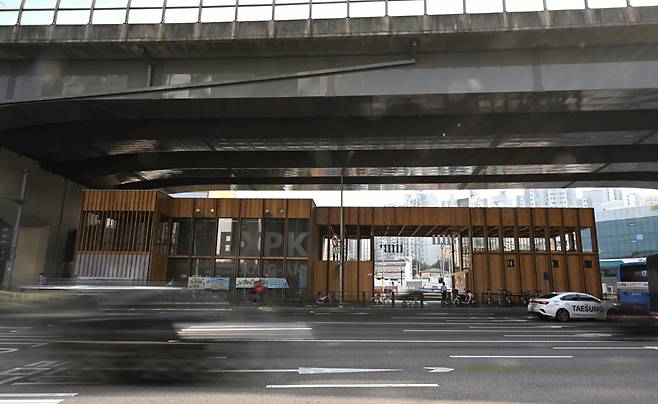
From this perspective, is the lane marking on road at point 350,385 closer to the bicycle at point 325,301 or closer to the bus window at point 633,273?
the bicycle at point 325,301

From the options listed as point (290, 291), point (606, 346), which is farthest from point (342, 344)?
point (290, 291)

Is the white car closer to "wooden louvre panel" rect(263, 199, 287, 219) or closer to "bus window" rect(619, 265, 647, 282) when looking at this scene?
"bus window" rect(619, 265, 647, 282)

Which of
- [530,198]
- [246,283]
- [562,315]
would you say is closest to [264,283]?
[246,283]

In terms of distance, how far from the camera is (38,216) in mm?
29281

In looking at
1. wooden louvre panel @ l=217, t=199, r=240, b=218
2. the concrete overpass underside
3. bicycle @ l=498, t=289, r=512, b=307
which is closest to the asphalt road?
the concrete overpass underside

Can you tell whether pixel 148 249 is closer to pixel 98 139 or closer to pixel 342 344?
pixel 98 139

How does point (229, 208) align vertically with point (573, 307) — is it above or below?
above

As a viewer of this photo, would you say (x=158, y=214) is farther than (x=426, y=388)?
Yes

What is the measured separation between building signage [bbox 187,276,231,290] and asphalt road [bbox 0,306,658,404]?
16545 millimetres

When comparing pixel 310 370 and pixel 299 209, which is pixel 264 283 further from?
pixel 310 370

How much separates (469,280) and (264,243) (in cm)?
1532

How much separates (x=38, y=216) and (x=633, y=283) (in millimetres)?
37387

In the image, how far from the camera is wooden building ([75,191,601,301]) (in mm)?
30469

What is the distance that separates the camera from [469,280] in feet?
105
